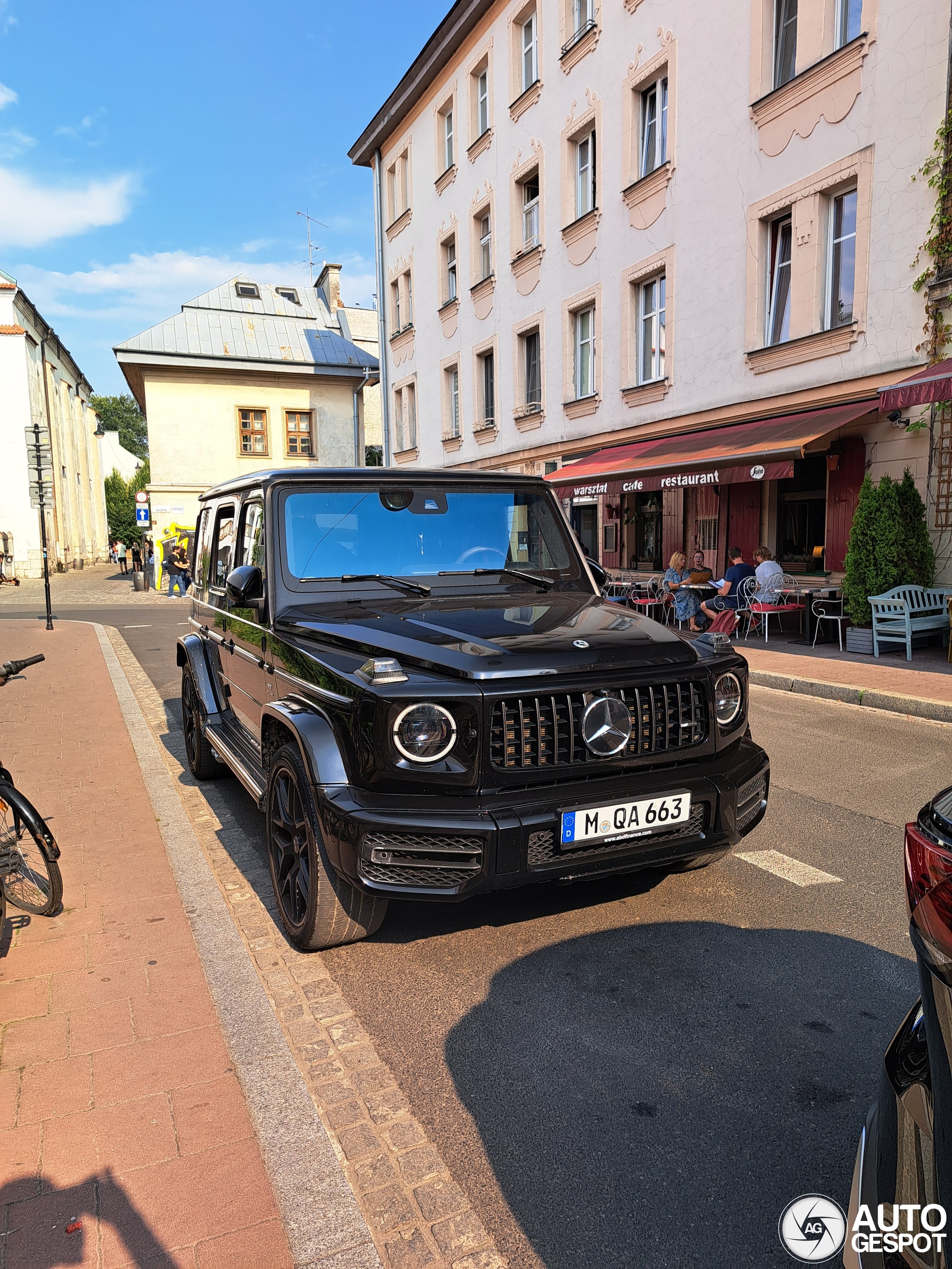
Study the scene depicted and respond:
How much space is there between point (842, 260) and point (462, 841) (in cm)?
1251

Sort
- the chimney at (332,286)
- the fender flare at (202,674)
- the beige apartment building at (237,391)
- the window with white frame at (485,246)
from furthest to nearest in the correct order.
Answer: the chimney at (332,286) < the beige apartment building at (237,391) < the window with white frame at (485,246) < the fender flare at (202,674)

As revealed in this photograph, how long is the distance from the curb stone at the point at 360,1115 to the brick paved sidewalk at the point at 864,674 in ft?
21.7

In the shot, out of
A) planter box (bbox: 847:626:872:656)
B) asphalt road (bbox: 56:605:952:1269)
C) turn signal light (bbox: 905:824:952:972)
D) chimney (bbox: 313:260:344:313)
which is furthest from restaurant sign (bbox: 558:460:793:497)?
chimney (bbox: 313:260:344:313)

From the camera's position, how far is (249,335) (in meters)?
37.5

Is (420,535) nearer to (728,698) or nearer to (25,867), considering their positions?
(728,698)

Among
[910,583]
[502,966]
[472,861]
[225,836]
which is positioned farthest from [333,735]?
[910,583]

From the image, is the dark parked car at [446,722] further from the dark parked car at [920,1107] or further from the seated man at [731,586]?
the seated man at [731,586]

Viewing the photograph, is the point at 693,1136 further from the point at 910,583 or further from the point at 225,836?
the point at 910,583

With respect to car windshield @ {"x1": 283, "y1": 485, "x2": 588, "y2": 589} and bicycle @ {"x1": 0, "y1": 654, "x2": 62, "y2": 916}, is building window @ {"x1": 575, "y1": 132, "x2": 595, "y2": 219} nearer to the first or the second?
car windshield @ {"x1": 283, "y1": 485, "x2": 588, "y2": 589}

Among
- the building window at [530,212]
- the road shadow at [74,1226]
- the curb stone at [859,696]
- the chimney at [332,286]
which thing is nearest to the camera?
the road shadow at [74,1226]

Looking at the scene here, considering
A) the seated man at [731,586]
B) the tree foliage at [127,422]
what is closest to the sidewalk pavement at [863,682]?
the seated man at [731,586]

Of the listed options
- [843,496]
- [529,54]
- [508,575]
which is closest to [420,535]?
[508,575]

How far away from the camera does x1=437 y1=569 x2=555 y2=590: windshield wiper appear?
13.9 feet

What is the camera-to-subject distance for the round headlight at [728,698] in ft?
10.9
